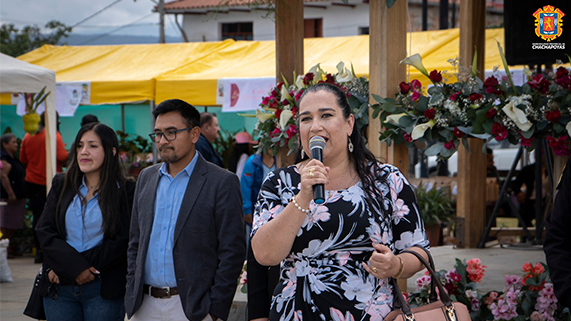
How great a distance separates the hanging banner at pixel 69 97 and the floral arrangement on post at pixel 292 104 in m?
6.90

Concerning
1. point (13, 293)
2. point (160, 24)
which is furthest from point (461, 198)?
point (160, 24)

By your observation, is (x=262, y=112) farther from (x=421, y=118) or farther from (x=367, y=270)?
(x=367, y=270)

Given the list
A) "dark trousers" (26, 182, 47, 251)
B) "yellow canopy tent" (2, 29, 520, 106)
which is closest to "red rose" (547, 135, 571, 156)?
"yellow canopy tent" (2, 29, 520, 106)

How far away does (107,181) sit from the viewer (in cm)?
369

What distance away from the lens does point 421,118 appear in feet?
12.7

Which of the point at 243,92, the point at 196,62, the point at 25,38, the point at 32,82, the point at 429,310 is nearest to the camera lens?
the point at 429,310

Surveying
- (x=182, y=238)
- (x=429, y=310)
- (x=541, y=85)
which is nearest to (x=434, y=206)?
(x=541, y=85)

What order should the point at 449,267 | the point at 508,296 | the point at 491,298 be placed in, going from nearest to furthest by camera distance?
the point at 508,296 < the point at 491,298 < the point at 449,267

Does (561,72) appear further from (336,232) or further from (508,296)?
(336,232)

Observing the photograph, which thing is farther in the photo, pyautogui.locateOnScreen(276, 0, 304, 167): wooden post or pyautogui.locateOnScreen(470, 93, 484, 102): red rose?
pyautogui.locateOnScreen(276, 0, 304, 167): wooden post

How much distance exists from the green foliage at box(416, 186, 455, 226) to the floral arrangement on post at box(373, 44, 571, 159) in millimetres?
4802

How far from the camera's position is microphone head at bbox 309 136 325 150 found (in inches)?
84.4

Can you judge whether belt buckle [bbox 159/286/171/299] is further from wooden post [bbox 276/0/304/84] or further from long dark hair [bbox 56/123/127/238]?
wooden post [bbox 276/0/304/84]

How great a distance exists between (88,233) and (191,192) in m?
0.80
